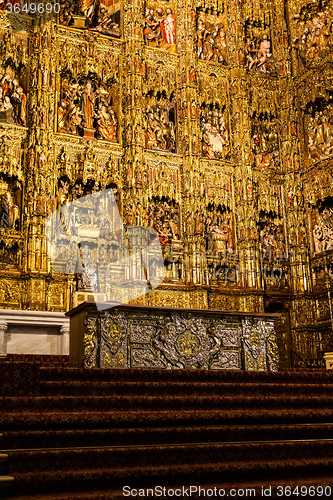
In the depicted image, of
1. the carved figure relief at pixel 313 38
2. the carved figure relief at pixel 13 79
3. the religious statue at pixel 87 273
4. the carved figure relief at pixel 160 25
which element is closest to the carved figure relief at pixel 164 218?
the religious statue at pixel 87 273

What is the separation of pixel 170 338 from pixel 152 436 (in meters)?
4.21

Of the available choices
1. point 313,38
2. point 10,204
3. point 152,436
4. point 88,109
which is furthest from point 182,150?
point 152,436

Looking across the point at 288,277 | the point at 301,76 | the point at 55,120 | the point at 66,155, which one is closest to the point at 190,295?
the point at 288,277

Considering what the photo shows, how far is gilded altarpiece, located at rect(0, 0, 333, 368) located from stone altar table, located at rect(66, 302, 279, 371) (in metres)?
4.53

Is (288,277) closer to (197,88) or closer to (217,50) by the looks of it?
(197,88)

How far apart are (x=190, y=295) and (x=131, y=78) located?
20.8 ft

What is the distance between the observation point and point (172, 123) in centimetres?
1586

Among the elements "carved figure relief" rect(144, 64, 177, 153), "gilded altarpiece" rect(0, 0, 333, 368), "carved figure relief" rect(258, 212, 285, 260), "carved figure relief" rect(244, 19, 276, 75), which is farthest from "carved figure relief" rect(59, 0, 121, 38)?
"carved figure relief" rect(258, 212, 285, 260)

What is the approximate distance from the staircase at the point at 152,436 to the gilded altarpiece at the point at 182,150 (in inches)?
300

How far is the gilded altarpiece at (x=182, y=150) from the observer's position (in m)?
13.6

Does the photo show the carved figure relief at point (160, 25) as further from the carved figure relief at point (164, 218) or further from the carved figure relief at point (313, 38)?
the carved figure relief at point (164, 218)

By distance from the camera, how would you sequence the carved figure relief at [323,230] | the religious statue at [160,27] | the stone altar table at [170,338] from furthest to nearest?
1. the religious statue at [160,27]
2. the carved figure relief at [323,230]
3. the stone altar table at [170,338]

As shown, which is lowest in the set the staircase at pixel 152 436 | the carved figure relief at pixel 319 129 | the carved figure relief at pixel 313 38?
the staircase at pixel 152 436

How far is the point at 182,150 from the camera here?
1565cm
